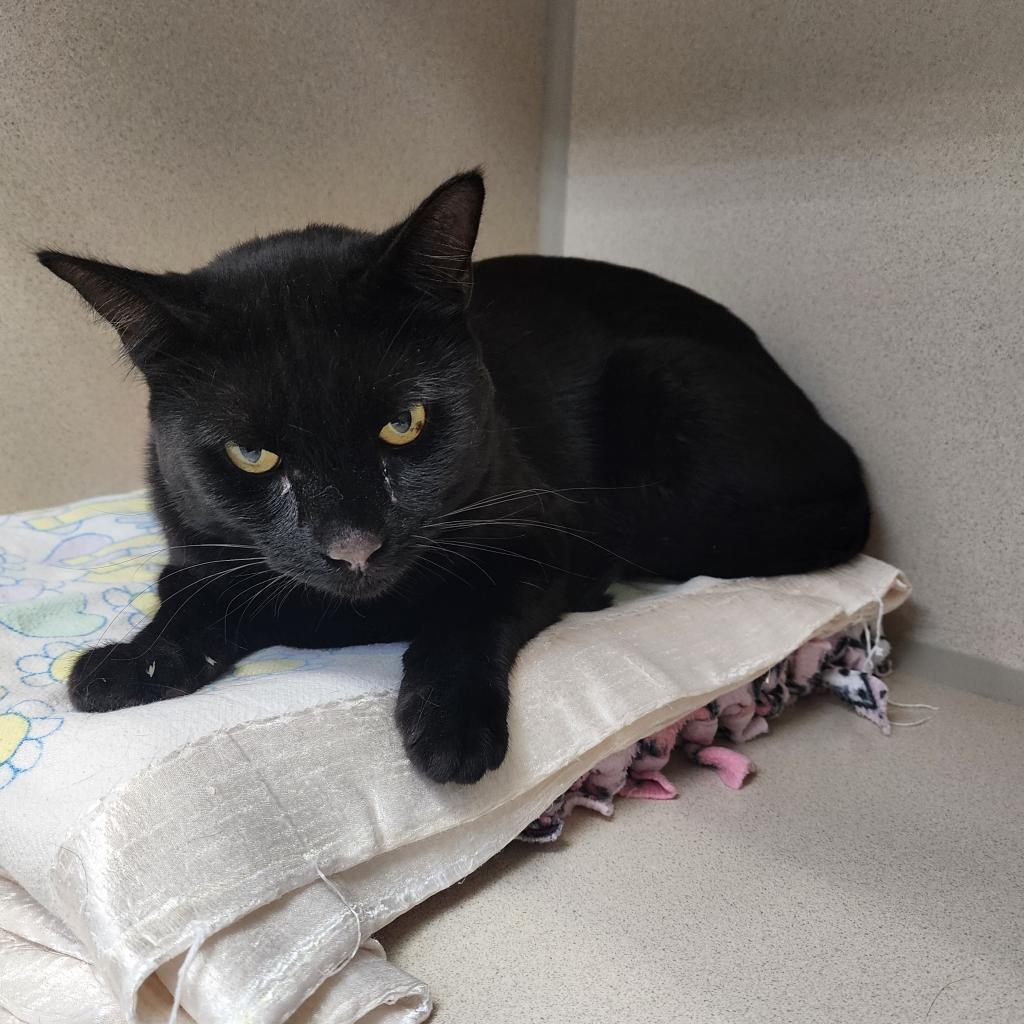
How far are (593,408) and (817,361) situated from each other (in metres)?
0.42

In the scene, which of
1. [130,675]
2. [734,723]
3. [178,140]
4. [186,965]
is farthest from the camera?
[178,140]

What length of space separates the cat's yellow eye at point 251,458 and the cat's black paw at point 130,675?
0.26 m

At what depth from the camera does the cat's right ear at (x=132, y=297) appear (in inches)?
30.9

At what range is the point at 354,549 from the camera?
2.63ft

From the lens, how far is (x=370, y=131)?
1.67 metres

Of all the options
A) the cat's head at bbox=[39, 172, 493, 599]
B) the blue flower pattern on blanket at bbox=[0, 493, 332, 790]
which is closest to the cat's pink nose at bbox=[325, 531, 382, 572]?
the cat's head at bbox=[39, 172, 493, 599]

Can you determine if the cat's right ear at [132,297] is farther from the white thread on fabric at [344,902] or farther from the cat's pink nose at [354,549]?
the white thread on fabric at [344,902]

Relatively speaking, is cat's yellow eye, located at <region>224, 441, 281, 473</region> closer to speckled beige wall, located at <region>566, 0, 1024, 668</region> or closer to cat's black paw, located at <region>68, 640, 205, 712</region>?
cat's black paw, located at <region>68, 640, 205, 712</region>

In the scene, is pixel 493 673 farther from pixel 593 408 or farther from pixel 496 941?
pixel 593 408

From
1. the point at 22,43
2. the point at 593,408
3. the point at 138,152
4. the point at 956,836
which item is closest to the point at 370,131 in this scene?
the point at 138,152

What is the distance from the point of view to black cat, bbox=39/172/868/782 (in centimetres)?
83

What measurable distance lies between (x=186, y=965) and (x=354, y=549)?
1.18 ft

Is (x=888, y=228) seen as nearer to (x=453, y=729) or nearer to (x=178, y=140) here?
(x=453, y=729)

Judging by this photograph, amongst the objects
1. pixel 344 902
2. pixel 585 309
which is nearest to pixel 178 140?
pixel 585 309
